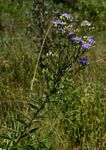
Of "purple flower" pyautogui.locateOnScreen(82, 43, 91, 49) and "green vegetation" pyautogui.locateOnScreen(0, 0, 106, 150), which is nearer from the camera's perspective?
"purple flower" pyautogui.locateOnScreen(82, 43, 91, 49)

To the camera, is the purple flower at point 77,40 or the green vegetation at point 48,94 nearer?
the purple flower at point 77,40

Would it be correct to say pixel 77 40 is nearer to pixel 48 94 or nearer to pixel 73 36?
pixel 73 36

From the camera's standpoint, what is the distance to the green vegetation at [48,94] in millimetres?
2516

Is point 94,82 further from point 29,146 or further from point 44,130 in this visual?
point 29,146

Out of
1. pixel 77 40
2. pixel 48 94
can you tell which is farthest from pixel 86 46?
pixel 48 94

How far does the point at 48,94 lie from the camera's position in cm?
247

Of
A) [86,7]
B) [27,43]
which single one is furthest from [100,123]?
[86,7]

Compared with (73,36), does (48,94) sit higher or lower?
lower

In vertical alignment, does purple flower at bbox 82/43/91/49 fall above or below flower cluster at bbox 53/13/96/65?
below

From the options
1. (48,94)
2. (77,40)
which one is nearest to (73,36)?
(77,40)

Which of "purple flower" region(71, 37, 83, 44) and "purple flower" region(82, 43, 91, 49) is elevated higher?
"purple flower" region(71, 37, 83, 44)

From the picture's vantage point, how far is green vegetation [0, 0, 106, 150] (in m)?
2.52

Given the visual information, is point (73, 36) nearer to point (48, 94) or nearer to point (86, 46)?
point (86, 46)

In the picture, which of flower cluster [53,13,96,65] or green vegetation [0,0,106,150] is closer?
flower cluster [53,13,96,65]
